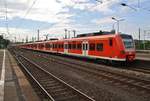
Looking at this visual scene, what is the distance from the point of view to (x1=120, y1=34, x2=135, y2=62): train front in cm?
2594

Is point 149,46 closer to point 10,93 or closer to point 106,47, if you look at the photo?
point 106,47

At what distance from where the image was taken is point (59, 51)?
160ft

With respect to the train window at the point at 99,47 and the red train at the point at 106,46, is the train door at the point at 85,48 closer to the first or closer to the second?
the red train at the point at 106,46

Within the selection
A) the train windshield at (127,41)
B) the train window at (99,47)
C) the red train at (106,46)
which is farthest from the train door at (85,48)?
the train windshield at (127,41)

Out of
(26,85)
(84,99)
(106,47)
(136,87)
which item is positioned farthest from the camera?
(106,47)

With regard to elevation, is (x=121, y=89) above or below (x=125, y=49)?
below

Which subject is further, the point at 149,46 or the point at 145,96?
the point at 149,46

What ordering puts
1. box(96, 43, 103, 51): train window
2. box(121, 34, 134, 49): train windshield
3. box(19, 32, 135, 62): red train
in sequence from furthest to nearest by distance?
box(96, 43, 103, 51): train window → box(121, 34, 134, 49): train windshield → box(19, 32, 135, 62): red train

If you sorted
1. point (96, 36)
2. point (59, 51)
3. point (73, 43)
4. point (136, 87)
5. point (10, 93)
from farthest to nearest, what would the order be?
1. point (59, 51)
2. point (73, 43)
3. point (96, 36)
4. point (136, 87)
5. point (10, 93)

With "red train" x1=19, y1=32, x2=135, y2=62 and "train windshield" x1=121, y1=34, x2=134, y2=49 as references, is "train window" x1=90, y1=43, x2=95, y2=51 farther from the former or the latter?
"train windshield" x1=121, y1=34, x2=134, y2=49

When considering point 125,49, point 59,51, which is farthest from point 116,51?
point 59,51

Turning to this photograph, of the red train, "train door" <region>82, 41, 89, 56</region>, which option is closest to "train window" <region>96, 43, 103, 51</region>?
the red train

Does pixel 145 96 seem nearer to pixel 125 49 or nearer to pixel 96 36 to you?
pixel 125 49

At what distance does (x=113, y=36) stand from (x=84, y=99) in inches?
575
